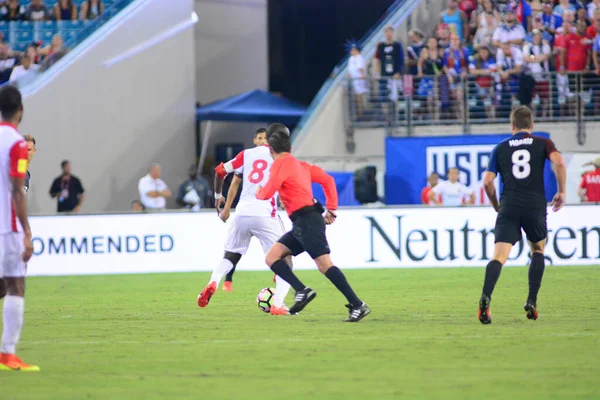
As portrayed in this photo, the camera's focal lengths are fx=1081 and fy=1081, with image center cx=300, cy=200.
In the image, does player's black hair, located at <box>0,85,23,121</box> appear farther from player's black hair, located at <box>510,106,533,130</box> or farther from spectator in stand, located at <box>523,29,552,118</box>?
spectator in stand, located at <box>523,29,552,118</box>

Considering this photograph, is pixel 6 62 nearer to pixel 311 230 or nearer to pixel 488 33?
pixel 488 33

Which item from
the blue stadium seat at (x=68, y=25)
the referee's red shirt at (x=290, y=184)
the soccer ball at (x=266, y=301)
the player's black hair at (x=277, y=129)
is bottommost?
the soccer ball at (x=266, y=301)

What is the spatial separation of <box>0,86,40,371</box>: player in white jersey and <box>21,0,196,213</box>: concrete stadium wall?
17617mm

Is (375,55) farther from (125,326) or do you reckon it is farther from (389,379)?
(389,379)

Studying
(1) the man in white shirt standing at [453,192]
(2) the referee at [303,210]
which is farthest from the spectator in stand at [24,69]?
(2) the referee at [303,210]

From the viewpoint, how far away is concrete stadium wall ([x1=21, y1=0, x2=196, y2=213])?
84.7 feet

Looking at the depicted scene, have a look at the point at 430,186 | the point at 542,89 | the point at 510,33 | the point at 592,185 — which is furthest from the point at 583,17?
the point at 430,186

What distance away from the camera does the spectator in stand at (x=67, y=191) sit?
24016 mm

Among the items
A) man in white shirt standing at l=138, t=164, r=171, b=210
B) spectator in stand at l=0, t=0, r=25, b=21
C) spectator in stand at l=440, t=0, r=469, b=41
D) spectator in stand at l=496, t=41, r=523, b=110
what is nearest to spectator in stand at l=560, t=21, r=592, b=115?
spectator in stand at l=496, t=41, r=523, b=110

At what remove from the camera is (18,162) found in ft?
26.7

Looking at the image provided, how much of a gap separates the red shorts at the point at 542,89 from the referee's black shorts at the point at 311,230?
1439 centimetres

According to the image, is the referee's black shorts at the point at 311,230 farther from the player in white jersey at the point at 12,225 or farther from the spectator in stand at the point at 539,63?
the spectator in stand at the point at 539,63

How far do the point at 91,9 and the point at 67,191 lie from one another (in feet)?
19.5

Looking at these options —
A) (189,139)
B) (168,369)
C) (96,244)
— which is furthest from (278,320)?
(189,139)
